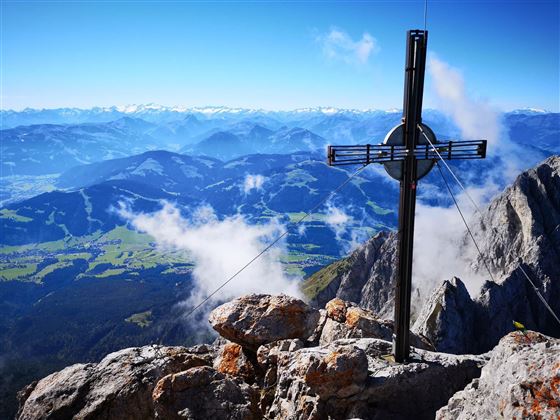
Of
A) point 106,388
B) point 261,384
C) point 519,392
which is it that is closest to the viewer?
point 519,392

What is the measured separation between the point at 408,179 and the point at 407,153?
3.84 feet

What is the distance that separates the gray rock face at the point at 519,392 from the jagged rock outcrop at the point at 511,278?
1417 inches

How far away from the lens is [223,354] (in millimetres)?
23562

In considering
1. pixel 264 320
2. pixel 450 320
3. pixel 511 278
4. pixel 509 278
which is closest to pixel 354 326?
pixel 264 320

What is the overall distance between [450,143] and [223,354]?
16.5 meters

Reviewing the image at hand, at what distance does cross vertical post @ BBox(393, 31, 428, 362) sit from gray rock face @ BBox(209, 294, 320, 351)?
628cm

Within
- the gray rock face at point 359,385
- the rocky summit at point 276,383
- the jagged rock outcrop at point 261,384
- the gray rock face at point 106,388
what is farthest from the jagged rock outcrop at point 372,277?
the gray rock face at point 106,388

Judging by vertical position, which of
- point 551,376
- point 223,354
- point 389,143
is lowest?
point 223,354

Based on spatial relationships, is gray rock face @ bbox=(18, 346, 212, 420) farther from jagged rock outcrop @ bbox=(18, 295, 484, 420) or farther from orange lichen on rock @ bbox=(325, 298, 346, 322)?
orange lichen on rock @ bbox=(325, 298, 346, 322)

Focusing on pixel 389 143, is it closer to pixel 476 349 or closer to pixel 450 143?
pixel 450 143

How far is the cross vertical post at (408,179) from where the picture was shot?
694 inches

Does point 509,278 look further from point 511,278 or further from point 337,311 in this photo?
point 337,311

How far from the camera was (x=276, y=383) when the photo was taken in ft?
64.6

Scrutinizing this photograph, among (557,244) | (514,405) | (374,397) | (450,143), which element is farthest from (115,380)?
(557,244)
